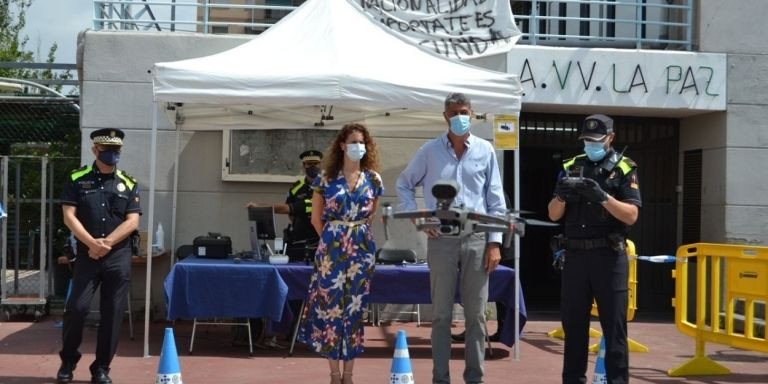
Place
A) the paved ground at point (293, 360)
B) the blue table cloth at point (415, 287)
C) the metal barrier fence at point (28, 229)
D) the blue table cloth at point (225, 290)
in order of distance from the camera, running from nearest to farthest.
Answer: the paved ground at point (293, 360) → the blue table cloth at point (225, 290) → the blue table cloth at point (415, 287) → the metal barrier fence at point (28, 229)

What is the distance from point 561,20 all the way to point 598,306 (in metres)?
7.03

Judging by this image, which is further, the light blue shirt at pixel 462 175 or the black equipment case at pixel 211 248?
the black equipment case at pixel 211 248

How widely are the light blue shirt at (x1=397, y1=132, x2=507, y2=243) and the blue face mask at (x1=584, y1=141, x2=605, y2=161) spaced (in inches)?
26.7

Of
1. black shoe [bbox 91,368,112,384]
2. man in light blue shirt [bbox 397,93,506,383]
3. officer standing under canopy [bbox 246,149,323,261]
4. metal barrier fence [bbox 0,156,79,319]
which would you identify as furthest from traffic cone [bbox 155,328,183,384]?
metal barrier fence [bbox 0,156,79,319]

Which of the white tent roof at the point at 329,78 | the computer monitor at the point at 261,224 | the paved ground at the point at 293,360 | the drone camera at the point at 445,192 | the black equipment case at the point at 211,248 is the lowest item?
the paved ground at the point at 293,360

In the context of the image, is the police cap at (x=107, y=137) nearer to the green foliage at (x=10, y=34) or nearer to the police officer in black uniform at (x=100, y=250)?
the police officer in black uniform at (x=100, y=250)

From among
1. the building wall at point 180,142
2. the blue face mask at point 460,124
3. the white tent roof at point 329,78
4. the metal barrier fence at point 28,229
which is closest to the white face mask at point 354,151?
the blue face mask at point 460,124

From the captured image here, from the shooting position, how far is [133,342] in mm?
9914

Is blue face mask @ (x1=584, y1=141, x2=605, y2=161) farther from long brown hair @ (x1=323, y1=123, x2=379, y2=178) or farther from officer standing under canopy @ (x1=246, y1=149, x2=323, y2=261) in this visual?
officer standing under canopy @ (x1=246, y1=149, x2=323, y2=261)

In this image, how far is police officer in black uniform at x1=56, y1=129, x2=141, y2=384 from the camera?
752 centimetres

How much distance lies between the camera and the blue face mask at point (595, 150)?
21.3ft

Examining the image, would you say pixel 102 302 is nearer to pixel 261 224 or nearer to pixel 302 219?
pixel 261 224

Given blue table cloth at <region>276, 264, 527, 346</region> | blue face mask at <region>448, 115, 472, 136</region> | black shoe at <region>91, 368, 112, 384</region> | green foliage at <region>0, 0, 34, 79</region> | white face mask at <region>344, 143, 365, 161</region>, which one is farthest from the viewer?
green foliage at <region>0, 0, 34, 79</region>

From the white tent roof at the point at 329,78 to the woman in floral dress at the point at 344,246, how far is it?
185cm
